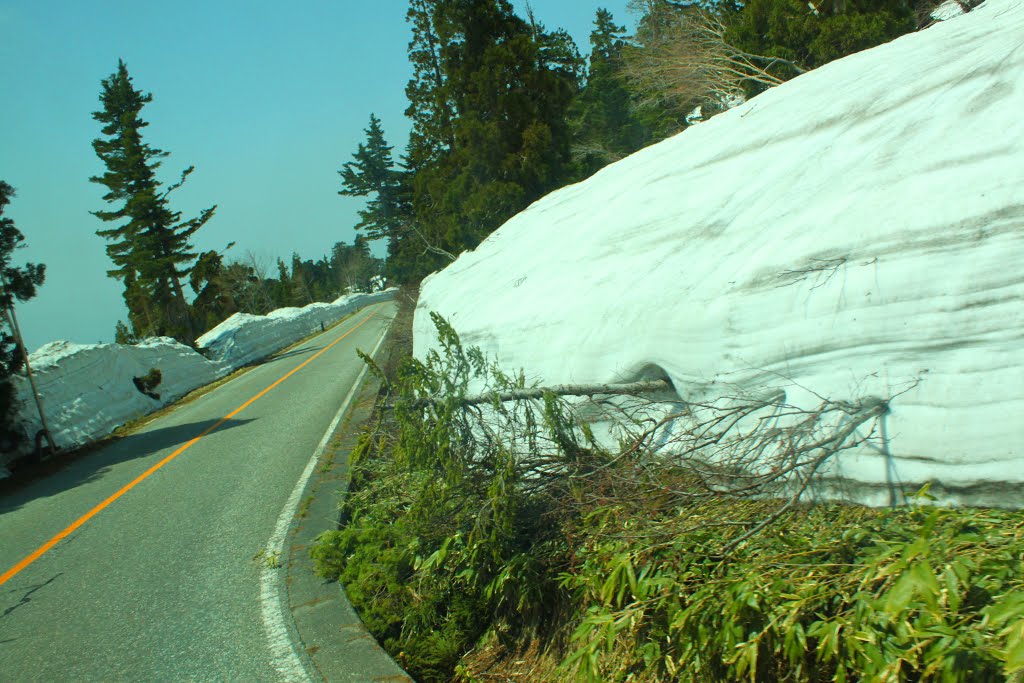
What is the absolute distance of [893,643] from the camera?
2.31m

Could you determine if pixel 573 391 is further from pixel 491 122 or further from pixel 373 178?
pixel 373 178

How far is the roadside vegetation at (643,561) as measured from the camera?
92.0 inches

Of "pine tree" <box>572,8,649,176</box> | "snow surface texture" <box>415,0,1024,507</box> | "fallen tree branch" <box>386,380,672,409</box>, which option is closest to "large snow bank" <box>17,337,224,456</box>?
"fallen tree branch" <box>386,380,672,409</box>

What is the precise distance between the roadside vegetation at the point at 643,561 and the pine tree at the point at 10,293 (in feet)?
36.3

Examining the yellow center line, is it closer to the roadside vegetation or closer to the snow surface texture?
the roadside vegetation

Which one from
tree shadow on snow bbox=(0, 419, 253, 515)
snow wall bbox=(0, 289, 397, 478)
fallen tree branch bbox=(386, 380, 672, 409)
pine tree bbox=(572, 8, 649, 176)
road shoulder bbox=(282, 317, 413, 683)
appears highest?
pine tree bbox=(572, 8, 649, 176)

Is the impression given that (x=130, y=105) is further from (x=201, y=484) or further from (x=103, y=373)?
(x=201, y=484)

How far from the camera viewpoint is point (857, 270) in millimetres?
3367

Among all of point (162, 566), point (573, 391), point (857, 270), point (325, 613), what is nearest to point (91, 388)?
point (162, 566)

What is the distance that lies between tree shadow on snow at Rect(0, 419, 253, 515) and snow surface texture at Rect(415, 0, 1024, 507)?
7509 mm

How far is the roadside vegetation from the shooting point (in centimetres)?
234

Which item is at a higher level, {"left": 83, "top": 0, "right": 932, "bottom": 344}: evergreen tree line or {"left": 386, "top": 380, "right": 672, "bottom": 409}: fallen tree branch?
{"left": 83, "top": 0, "right": 932, "bottom": 344}: evergreen tree line

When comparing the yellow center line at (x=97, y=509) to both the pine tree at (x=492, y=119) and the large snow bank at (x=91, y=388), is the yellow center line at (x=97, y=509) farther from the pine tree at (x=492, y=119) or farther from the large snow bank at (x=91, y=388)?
the pine tree at (x=492, y=119)

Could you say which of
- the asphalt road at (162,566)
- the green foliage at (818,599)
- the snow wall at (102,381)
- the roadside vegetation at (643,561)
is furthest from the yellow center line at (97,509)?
the green foliage at (818,599)
